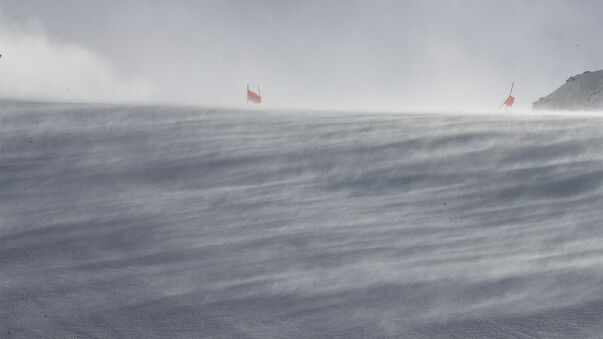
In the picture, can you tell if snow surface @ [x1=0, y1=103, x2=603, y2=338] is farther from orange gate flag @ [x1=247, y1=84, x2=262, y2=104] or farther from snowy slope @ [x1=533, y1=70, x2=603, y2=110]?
snowy slope @ [x1=533, y1=70, x2=603, y2=110]

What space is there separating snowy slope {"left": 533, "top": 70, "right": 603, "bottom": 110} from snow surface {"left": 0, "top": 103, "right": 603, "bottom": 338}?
23.6 meters

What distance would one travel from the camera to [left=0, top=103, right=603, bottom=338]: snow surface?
20.2 feet

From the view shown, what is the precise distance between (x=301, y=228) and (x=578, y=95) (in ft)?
109

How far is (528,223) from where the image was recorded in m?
8.62

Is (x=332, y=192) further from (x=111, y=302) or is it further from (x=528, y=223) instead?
(x=111, y=302)

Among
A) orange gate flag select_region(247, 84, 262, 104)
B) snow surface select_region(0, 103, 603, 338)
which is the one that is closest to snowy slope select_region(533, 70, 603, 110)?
orange gate flag select_region(247, 84, 262, 104)

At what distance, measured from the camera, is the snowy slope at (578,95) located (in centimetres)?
3546

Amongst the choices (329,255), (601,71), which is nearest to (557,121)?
(329,255)

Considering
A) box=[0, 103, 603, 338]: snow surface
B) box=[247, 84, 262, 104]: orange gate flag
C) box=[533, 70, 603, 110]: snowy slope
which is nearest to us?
box=[0, 103, 603, 338]: snow surface

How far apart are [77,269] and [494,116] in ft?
34.5

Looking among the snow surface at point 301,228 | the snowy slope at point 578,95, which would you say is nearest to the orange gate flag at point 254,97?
the snow surface at point 301,228

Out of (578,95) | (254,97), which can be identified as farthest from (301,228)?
(578,95)

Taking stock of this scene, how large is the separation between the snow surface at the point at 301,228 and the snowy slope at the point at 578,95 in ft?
77.5

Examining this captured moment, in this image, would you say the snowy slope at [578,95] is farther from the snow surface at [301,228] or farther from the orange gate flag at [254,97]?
the snow surface at [301,228]
